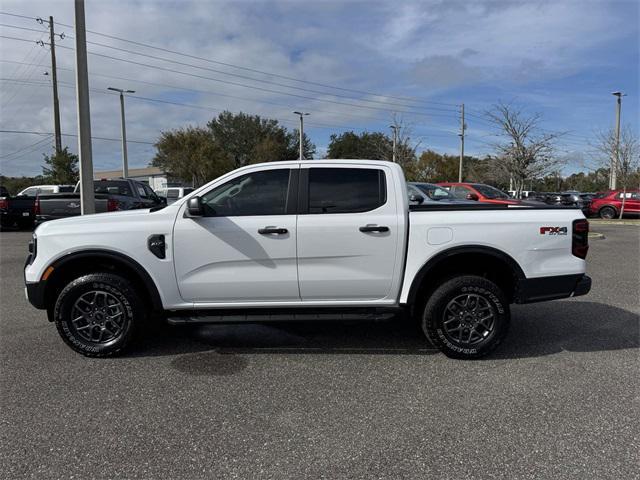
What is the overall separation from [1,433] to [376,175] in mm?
3532

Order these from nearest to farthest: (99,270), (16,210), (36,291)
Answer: (36,291) → (99,270) → (16,210)

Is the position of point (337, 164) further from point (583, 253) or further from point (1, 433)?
point (1, 433)

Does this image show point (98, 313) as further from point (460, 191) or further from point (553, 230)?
point (460, 191)

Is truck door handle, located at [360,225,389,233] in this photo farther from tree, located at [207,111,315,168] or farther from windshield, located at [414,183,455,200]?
tree, located at [207,111,315,168]

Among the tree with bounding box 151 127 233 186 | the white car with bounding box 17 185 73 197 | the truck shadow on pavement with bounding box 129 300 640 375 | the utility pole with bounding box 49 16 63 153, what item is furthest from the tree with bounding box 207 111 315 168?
the truck shadow on pavement with bounding box 129 300 640 375

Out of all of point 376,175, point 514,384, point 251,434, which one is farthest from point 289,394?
point 376,175

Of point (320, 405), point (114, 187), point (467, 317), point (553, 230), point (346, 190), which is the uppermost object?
point (114, 187)

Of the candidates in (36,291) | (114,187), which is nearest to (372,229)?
(36,291)

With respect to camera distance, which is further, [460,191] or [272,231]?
[460,191]

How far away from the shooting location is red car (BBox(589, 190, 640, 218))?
74.4 feet

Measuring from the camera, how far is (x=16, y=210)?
55.3 feet

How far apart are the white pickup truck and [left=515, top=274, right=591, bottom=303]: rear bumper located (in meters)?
0.01

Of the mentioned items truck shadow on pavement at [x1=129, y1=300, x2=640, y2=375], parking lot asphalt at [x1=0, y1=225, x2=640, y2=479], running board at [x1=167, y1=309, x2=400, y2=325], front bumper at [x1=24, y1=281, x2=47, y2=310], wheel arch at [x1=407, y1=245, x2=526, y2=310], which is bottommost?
parking lot asphalt at [x1=0, y1=225, x2=640, y2=479]

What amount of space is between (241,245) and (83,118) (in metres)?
8.40
